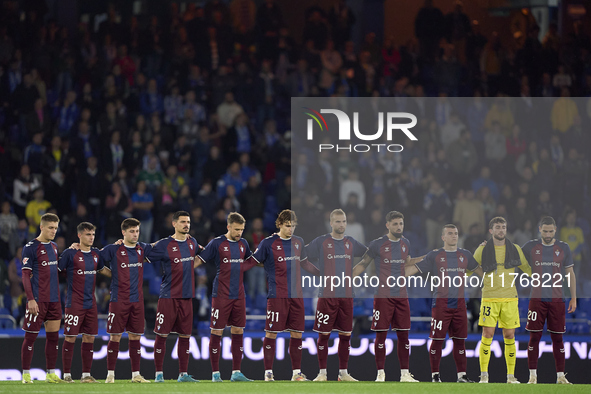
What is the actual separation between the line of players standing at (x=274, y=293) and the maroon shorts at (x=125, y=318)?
11mm

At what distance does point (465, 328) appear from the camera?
10.2 m

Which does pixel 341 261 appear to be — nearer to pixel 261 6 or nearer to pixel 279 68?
pixel 279 68

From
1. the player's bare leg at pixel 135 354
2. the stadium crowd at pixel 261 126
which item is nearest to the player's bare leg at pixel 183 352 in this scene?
the player's bare leg at pixel 135 354

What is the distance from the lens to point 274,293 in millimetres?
10133

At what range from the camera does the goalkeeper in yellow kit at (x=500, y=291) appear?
33.4ft

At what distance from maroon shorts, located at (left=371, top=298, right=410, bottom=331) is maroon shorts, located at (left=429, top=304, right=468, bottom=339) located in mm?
337

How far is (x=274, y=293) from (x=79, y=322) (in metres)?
2.18

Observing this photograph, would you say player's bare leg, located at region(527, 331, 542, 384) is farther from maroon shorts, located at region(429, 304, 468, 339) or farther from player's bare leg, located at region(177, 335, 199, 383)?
player's bare leg, located at region(177, 335, 199, 383)

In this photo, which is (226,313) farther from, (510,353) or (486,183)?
(486,183)

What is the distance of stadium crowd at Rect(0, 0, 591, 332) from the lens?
36.1ft

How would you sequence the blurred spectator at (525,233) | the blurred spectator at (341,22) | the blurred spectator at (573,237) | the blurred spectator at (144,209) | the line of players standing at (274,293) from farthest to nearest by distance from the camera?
the blurred spectator at (341,22), the blurred spectator at (144,209), the blurred spectator at (573,237), the blurred spectator at (525,233), the line of players standing at (274,293)

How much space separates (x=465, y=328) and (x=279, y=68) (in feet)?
26.5

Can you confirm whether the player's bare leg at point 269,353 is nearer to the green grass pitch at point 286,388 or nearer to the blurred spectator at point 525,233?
the green grass pitch at point 286,388

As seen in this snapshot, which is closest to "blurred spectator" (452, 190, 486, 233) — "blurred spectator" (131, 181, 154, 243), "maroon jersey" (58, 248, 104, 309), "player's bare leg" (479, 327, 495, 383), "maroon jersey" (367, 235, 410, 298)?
"maroon jersey" (367, 235, 410, 298)
